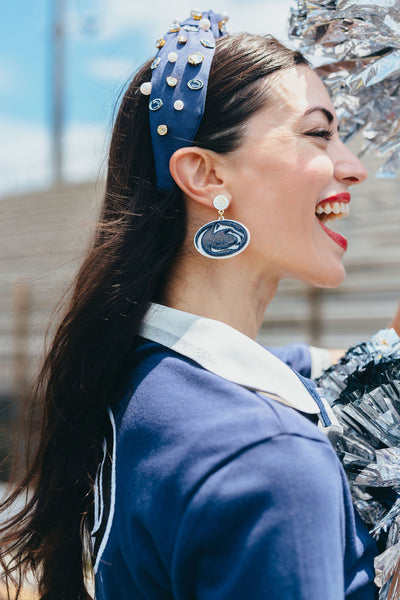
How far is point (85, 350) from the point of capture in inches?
40.3

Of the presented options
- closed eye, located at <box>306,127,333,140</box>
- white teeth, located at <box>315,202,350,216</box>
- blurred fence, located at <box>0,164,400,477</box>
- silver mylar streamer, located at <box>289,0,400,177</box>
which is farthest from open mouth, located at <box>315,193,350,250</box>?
blurred fence, located at <box>0,164,400,477</box>

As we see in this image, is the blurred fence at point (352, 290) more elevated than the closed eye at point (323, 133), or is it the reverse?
the closed eye at point (323, 133)

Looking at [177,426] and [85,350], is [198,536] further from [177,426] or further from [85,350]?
[85,350]

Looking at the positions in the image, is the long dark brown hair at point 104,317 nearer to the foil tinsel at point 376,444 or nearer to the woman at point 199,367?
the woman at point 199,367

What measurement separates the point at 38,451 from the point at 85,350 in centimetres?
23

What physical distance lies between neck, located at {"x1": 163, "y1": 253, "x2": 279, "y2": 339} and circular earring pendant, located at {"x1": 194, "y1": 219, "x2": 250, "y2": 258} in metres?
0.03

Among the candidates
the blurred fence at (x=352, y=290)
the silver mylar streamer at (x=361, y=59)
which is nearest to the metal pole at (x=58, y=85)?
the blurred fence at (x=352, y=290)

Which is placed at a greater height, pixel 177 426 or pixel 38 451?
pixel 177 426

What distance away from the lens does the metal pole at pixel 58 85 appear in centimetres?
802

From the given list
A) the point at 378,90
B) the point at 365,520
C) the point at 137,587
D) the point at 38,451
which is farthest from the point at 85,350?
the point at 378,90

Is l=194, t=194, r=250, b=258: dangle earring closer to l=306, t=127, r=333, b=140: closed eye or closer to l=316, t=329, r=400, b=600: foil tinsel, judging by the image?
l=306, t=127, r=333, b=140: closed eye

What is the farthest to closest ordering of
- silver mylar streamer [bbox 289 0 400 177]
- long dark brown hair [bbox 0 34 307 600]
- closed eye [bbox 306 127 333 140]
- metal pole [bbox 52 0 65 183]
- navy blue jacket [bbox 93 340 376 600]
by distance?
metal pole [bbox 52 0 65 183] → silver mylar streamer [bbox 289 0 400 177] → closed eye [bbox 306 127 333 140] → long dark brown hair [bbox 0 34 307 600] → navy blue jacket [bbox 93 340 376 600]

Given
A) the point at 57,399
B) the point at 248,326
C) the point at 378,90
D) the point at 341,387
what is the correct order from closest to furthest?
the point at 57,399 < the point at 248,326 < the point at 341,387 < the point at 378,90

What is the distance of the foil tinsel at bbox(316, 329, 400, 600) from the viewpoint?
912mm
